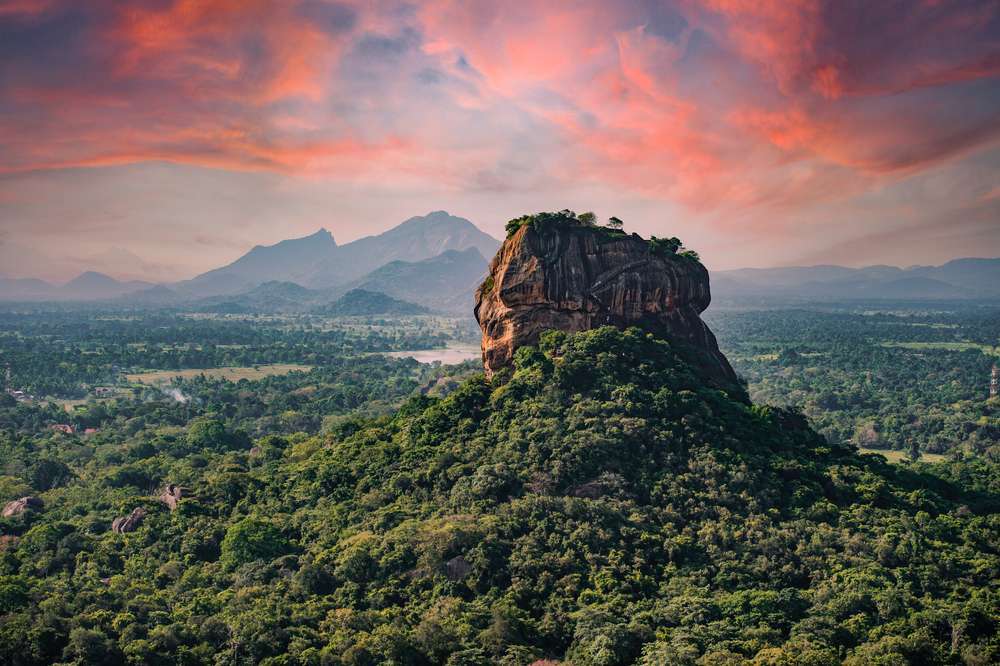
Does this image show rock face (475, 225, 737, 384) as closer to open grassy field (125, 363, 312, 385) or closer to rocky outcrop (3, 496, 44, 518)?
rocky outcrop (3, 496, 44, 518)

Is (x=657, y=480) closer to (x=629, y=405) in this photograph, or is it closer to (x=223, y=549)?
(x=629, y=405)

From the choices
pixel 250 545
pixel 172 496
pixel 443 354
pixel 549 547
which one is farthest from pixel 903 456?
pixel 443 354

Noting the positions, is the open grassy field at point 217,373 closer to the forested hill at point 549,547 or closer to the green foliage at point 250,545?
the forested hill at point 549,547

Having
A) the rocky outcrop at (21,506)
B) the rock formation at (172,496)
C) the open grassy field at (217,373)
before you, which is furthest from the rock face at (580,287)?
the open grassy field at (217,373)

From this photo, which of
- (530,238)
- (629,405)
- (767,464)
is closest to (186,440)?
(530,238)

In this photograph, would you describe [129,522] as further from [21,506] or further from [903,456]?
[903,456]

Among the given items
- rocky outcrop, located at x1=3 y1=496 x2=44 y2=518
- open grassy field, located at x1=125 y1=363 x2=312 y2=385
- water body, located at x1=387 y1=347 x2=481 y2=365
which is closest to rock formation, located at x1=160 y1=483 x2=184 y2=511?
rocky outcrop, located at x1=3 y1=496 x2=44 y2=518
